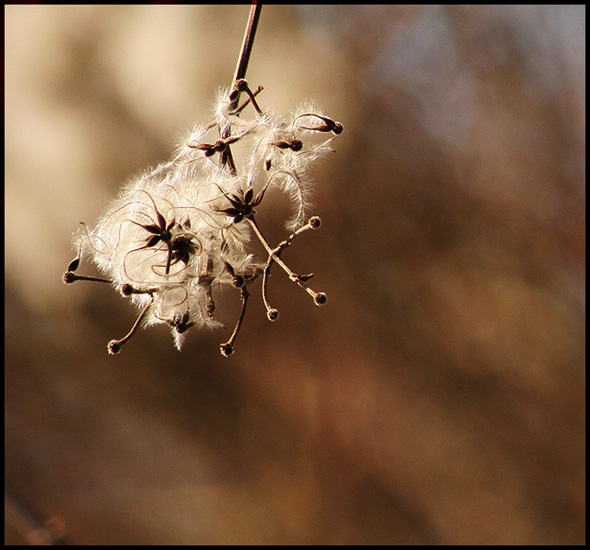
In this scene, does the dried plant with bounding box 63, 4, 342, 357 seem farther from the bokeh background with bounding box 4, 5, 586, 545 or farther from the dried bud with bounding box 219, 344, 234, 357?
the bokeh background with bounding box 4, 5, 586, 545

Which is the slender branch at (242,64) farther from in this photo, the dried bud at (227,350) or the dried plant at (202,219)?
the dried bud at (227,350)

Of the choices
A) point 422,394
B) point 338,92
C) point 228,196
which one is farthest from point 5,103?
point 422,394

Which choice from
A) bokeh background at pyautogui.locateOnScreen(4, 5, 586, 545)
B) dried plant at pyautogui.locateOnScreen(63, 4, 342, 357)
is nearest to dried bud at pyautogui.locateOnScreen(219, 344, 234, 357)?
dried plant at pyautogui.locateOnScreen(63, 4, 342, 357)

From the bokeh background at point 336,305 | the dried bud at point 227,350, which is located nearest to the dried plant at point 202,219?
the dried bud at point 227,350

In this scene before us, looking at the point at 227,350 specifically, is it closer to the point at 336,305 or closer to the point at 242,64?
the point at 242,64

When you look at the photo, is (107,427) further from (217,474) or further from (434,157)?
(434,157)

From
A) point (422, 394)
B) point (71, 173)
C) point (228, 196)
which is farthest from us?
point (422, 394)
